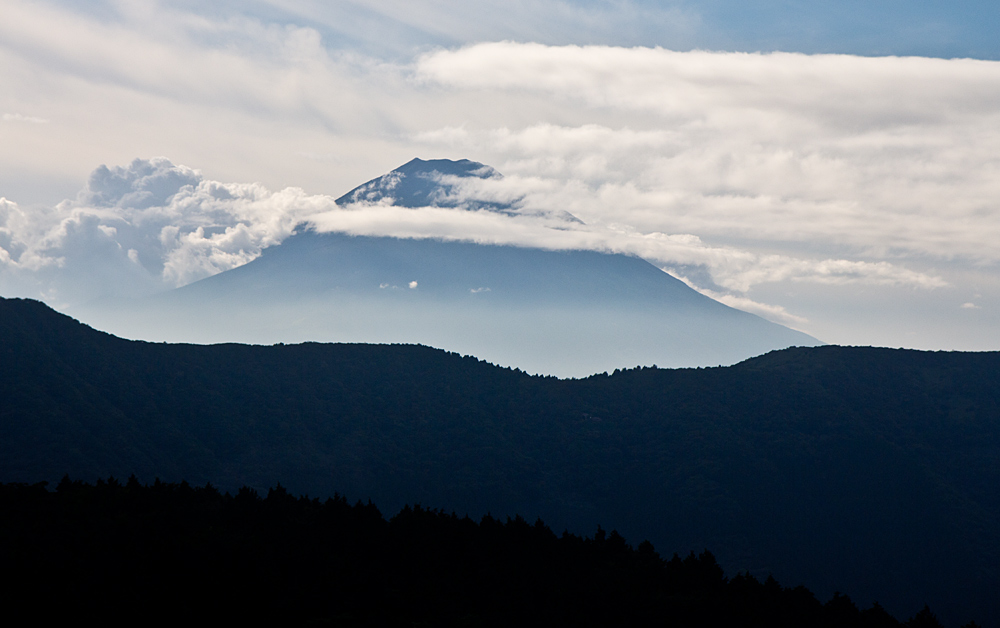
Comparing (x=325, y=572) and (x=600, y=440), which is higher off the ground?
(x=600, y=440)

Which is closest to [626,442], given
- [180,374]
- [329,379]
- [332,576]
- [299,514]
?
[329,379]

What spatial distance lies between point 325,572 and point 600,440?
4968 inches

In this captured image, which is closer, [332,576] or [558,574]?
[332,576]

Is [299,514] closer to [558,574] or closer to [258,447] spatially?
[558,574]

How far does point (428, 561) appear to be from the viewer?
62.1m

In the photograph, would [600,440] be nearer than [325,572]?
No

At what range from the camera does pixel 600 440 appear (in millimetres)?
174750

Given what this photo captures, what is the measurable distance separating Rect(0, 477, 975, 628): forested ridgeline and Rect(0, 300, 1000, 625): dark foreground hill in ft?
221

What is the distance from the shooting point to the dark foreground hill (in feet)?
452

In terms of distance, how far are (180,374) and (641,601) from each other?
12739cm

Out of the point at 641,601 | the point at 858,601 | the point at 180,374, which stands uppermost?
the point at 180,374

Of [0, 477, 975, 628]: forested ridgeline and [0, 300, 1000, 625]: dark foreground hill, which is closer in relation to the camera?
[0, 477, 975, 628]: forested ridgeline

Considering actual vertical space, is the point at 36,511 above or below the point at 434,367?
→ below

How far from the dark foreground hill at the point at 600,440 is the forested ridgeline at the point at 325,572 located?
2655 inches
